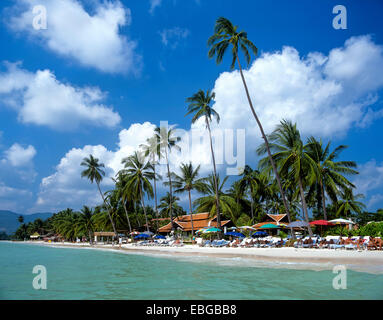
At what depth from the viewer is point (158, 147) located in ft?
132

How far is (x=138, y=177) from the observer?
41.5 metres

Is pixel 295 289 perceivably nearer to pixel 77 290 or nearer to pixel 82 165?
pixel 77 290

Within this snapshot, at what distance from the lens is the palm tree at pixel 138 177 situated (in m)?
41.4

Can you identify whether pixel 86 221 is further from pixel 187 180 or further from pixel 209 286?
pixel 209 286

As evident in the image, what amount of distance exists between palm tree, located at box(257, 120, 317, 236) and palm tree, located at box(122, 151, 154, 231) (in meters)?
20.7

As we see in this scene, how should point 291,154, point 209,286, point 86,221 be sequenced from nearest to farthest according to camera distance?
point 209,286, point 291,154, point 86,221

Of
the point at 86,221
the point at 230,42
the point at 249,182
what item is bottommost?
the point at 86,221

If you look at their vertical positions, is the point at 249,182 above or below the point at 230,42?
below

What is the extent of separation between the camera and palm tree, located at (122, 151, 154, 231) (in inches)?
1631

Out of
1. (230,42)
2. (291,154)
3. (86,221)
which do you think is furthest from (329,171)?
(86,221)

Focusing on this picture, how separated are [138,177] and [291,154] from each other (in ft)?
77.2

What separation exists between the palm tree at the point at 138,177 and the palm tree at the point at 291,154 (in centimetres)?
2071

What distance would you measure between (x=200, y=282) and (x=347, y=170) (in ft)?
69.2
